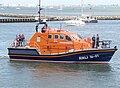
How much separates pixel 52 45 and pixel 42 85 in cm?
828

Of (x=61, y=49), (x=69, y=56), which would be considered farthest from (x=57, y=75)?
(x=61, y=49)

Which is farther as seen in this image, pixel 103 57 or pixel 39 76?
pixel 103 57

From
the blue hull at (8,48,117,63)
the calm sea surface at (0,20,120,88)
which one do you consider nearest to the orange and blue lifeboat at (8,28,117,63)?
the blue hull at (8,48,117,63)

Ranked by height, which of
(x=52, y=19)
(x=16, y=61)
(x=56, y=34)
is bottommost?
(x=52, y=19)

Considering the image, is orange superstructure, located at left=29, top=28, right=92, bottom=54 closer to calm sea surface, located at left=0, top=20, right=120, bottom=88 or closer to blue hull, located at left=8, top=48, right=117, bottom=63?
blue hull, located at left=8, top=48, right=117, bottom=63

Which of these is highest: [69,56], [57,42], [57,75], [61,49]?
[57,42]

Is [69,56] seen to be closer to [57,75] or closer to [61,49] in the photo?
[61,49]

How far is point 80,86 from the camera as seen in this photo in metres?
27.7

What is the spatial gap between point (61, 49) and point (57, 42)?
0.64 meters

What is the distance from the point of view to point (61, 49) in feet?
118

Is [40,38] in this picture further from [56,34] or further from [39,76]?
[39,76]

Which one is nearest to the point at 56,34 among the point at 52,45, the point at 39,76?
the point at 52,45

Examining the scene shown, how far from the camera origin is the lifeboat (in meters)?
35.3

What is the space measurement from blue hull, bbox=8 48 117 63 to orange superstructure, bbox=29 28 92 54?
0.39 metres
